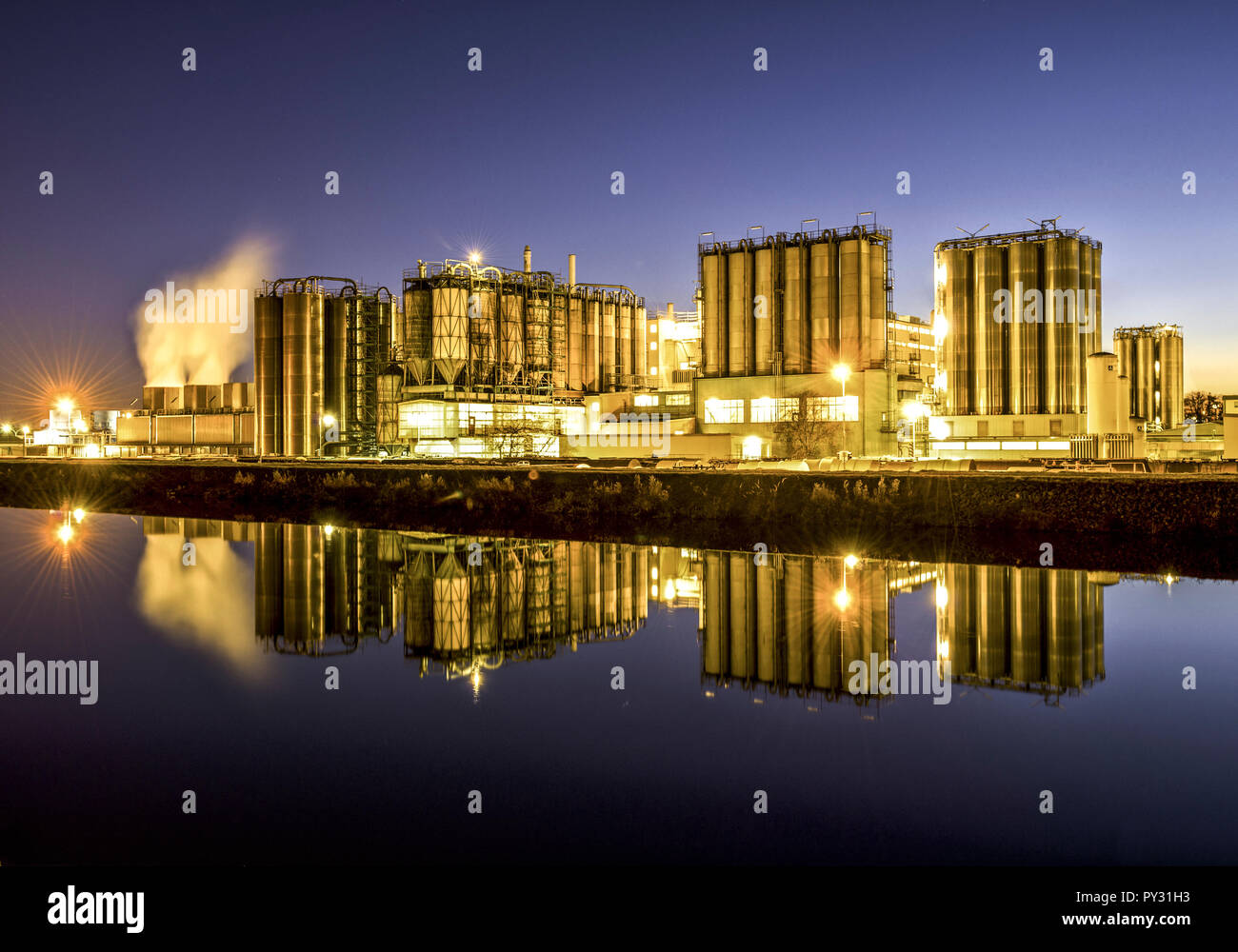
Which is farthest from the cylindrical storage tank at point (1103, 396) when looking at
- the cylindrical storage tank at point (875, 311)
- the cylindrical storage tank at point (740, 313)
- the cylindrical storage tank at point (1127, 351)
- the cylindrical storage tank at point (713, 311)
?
the cylindrical storage tank at point (1127, 351)

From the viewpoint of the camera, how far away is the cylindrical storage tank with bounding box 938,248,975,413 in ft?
227

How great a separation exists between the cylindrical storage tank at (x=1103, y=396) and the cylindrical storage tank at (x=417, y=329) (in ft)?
156

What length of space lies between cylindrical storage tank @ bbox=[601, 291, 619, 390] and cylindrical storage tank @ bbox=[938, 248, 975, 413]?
114ft

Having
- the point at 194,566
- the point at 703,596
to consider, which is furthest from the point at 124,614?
the point at 703,596

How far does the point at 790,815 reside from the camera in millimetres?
8484

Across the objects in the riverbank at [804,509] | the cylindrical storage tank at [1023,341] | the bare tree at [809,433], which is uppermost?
the cylindrical storage tank at [1023,341]

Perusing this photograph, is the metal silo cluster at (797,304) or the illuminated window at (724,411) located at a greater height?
the metal silo cluster at (797,304)

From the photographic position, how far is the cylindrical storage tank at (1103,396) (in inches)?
2183

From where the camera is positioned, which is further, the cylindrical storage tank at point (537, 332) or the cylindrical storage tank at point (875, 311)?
the cylindrical storage tank at point (537, 332)

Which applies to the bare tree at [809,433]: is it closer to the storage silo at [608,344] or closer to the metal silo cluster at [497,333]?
the metal silo cluster at [497,333]

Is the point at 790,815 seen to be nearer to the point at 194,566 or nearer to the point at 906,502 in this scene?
the point at 194,566

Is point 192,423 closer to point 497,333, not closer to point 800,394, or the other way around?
point 497,333

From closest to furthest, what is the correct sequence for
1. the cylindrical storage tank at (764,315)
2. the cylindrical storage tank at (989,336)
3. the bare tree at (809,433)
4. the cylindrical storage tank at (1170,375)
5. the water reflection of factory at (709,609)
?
the water reflection of factory at (709,609)
the bare tree at (809,433)
the cylindrical storage tank at (764,315)
the cylindrical storage tank at (989,336)
the cylindrical storage tank at (1170,375)
